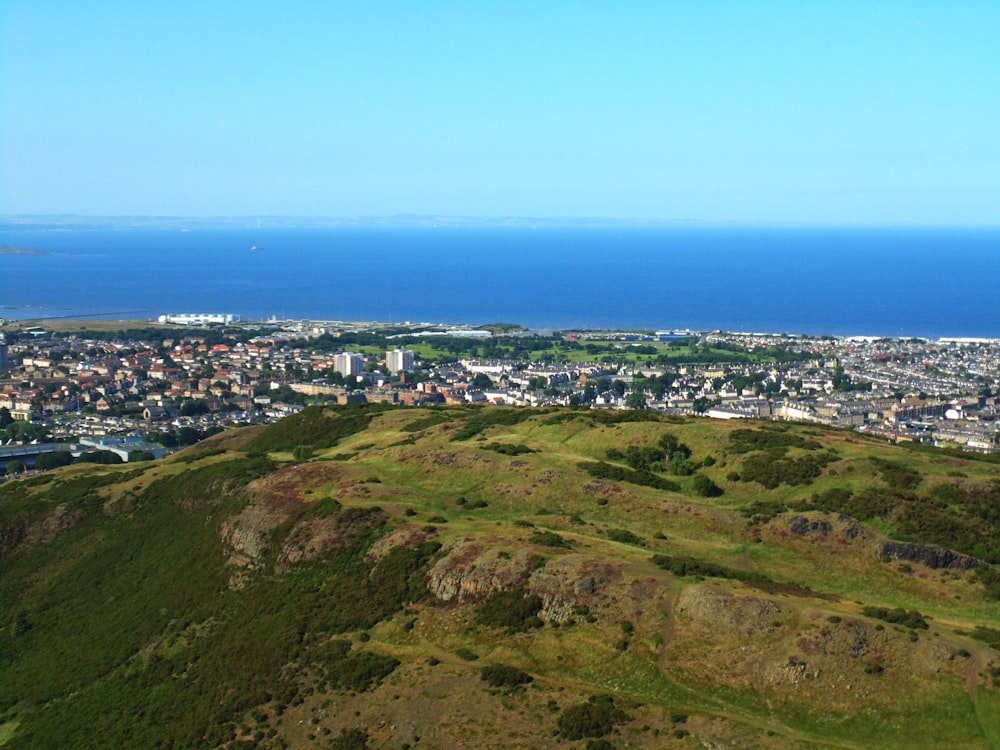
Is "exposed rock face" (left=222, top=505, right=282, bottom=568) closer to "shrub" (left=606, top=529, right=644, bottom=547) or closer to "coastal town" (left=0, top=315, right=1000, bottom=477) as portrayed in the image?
"shrub" (left=606, top=529, right=644, bottom=547)

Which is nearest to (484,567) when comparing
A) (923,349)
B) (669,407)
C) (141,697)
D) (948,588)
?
(141,697)

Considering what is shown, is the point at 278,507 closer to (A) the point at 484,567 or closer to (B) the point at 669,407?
(A) the point at 484,567

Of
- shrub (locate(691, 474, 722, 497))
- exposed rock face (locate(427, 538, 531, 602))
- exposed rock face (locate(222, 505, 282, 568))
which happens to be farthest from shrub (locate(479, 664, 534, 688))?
shrub (locate(691, 474, 722, 497))

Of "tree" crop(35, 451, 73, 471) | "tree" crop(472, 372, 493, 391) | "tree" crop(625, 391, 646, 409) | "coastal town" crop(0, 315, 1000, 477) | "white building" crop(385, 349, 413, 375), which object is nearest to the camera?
"tree" crop(35, 451, 73, 471)

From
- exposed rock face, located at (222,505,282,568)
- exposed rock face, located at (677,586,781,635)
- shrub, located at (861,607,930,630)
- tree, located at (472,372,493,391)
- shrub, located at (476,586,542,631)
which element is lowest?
tree, located at (472,372,493,391)

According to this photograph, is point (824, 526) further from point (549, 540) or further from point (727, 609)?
point (549, 540)

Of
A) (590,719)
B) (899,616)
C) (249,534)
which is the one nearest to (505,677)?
(590,719)

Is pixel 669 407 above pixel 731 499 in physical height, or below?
below
